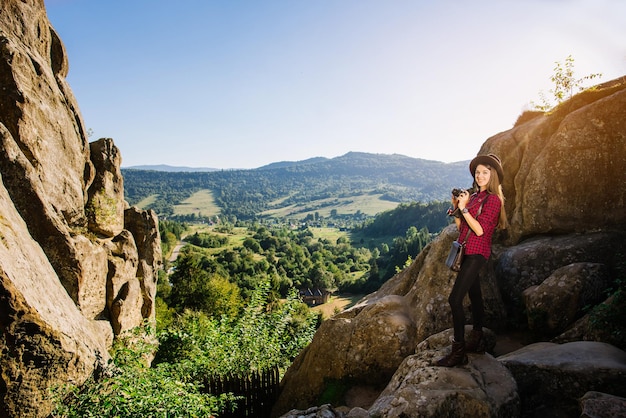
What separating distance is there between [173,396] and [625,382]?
368 inches

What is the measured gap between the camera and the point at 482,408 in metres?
6.56

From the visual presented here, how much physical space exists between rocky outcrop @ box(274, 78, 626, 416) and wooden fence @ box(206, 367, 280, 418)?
565 mm

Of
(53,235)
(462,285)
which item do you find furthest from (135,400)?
(53,235)

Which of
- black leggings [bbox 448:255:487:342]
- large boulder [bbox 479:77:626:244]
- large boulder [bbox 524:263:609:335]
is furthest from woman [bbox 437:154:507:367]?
large boulder [bbox 479:77:626:244]

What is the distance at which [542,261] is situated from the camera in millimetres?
12062

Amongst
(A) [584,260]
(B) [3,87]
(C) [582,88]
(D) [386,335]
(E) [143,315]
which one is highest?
(B) [3,87]

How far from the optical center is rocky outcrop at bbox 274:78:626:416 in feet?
34.3

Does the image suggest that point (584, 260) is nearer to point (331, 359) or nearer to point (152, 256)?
point (331, 359)

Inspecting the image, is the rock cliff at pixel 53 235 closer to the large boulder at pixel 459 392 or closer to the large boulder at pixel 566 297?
the large boulder at pixel 459 392

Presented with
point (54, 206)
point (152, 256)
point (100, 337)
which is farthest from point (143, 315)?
point (54, 206)

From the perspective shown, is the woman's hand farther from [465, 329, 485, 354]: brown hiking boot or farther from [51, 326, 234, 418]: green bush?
[51, 326, 234, 418]: green bush

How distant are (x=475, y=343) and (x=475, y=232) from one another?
2614mm

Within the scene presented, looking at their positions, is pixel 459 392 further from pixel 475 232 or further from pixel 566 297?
pixel 566 297

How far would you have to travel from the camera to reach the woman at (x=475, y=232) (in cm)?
743
